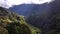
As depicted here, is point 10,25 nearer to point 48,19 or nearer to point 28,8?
point 28,8

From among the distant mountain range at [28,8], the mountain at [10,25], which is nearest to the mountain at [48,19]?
the distant mountain range at [28,8]

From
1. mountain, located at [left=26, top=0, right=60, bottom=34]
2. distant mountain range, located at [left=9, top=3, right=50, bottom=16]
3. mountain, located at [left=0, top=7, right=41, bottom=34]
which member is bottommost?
mountain, located at [left=0, top=7, right=41, bottom=34]

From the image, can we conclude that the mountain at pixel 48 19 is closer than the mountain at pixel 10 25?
No

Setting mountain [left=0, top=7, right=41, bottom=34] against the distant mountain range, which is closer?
mountain [left=0, top=7, right=41, bottom=34]

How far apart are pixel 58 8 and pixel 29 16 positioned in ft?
1.48

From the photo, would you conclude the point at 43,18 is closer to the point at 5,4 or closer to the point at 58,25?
the point at 58,25

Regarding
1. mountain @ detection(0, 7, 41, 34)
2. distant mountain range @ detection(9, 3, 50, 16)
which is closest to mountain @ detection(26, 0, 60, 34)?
distant mountain range @ detection(9, 3, 50, 16)

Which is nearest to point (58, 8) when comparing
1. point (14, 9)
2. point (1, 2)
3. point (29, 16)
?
point (29, 16)

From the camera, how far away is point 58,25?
237 cm

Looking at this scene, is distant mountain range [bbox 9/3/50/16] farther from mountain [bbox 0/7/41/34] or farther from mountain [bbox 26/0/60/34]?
mountain [bbox 0/7/41/34]

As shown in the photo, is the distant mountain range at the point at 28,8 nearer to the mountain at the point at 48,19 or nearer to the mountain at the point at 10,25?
the mountain at the point at 48,19

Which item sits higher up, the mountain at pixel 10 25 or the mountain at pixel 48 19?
the mountain at pixel 48 19

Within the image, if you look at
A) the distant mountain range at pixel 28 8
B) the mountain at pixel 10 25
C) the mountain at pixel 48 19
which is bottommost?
the mountain at pixel 10 25

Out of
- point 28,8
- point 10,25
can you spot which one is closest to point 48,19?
point 28,8
